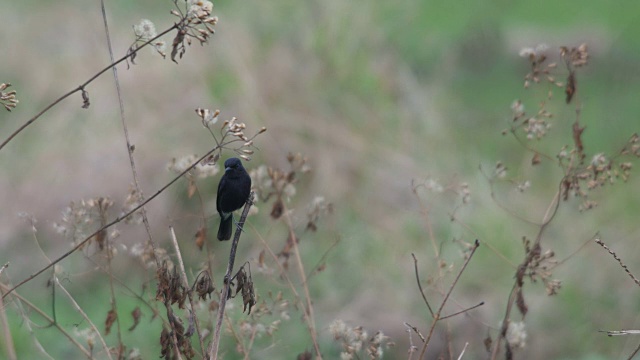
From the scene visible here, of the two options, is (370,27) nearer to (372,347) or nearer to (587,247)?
(587,247)

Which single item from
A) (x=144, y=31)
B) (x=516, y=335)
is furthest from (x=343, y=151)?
(x=144, y=31)

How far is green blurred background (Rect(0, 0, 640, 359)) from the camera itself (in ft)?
22.2

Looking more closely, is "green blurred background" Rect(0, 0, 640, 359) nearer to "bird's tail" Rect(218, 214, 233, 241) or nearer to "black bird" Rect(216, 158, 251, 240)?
"bird's tail" Rect(218, 214, 233, 241)

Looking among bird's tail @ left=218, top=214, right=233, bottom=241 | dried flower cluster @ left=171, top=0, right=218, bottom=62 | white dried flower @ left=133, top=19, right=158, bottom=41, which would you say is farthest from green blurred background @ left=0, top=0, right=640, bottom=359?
dried flower cluster @ left=171, top=0, right=218, bottom=62

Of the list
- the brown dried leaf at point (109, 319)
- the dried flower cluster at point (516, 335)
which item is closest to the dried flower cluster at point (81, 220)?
the brown dried leaf at point (109, 319)

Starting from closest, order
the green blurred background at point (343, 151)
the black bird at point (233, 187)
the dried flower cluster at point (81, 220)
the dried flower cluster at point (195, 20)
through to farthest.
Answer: the dried flower cluster at point (195, 20), the dried flower cluster at point (81, 220), the black bird at point (233, 187), the green blurred background at point (343, 151)

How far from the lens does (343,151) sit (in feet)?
26.4

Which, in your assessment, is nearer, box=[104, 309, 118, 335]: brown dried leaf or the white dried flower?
the white dried flower

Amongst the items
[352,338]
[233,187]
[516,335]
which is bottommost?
[352,338]

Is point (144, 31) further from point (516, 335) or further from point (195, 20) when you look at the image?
point (516, 335)

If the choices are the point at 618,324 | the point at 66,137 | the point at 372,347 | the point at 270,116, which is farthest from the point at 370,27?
the point at 372,347

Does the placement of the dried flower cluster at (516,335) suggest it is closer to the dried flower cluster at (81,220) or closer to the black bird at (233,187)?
the black bird at (233,187)

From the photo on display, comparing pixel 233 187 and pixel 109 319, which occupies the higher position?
pixel 233 187

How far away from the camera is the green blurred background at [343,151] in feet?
22.2
